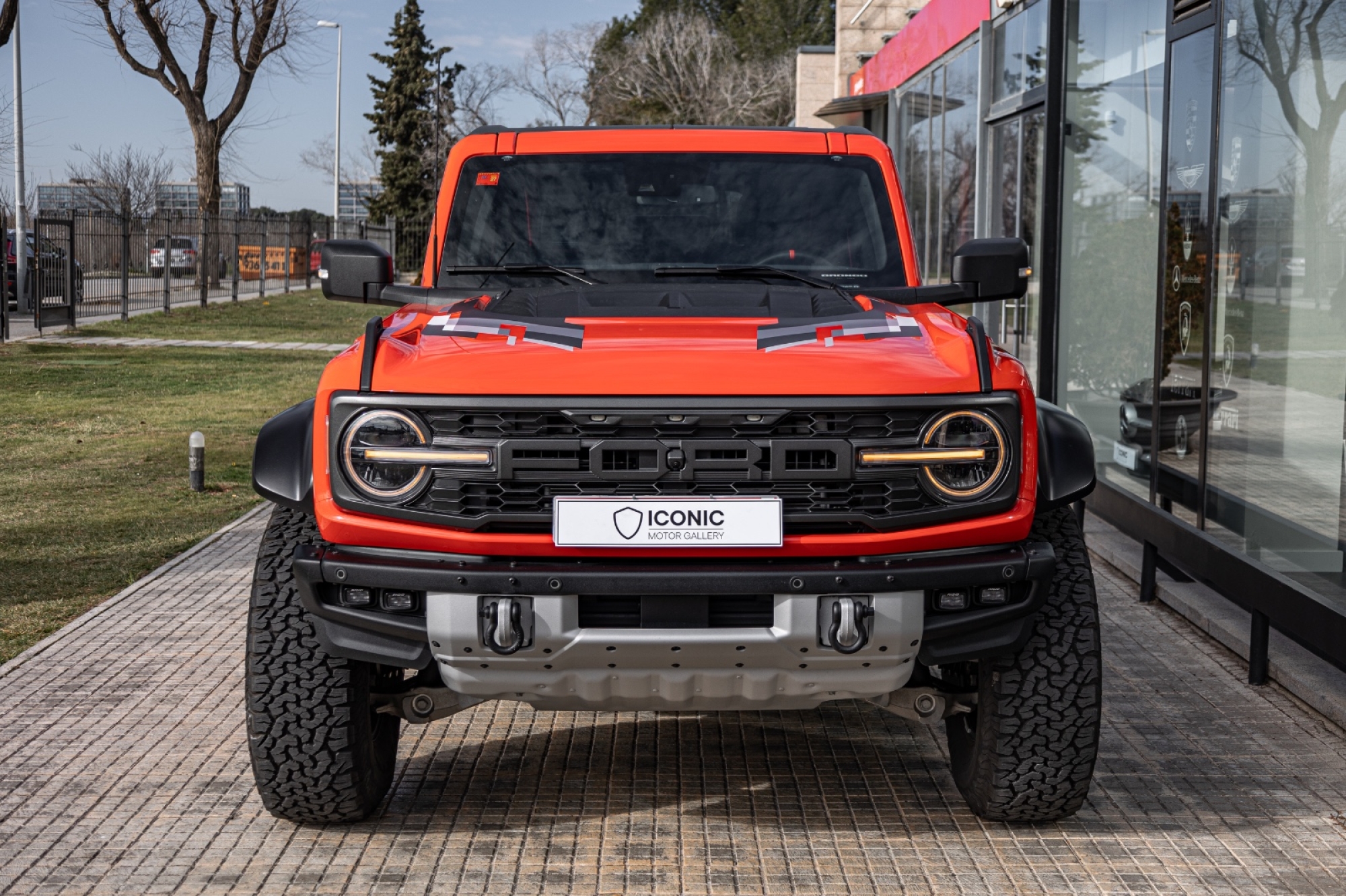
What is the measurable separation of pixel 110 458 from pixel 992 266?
9.09 metres

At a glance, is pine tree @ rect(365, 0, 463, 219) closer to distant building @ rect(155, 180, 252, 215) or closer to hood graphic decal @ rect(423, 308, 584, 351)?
distant building @ rect(155, 180, 252, 215)

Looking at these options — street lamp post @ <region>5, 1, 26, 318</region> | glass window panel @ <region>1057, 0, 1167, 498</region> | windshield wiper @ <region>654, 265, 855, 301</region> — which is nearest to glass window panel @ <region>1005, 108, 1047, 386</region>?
glass window panel @ <region>1057, 0, 1167, 498</region>

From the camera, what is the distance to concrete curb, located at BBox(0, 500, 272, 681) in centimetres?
619

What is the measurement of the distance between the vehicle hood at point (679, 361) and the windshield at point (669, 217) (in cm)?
110

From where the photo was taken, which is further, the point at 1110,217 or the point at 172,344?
the point at 172,344

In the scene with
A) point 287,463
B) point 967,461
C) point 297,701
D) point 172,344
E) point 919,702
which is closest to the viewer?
point 967,461

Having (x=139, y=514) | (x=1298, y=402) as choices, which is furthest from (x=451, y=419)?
(x=139, y=514)

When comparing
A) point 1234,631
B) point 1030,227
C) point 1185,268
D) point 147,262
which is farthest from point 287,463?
point 147,262

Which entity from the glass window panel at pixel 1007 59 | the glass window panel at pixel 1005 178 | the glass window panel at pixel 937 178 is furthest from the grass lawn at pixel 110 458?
the glass window panel at pixel 937 178

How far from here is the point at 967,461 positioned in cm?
380

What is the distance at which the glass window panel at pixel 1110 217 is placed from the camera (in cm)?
869

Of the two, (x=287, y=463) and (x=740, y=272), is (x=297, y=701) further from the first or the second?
(x=740, y=272)

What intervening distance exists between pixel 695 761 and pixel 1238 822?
1.65 m

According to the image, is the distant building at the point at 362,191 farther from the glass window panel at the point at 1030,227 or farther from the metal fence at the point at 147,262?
the glass window panel at the point at 1030,227
